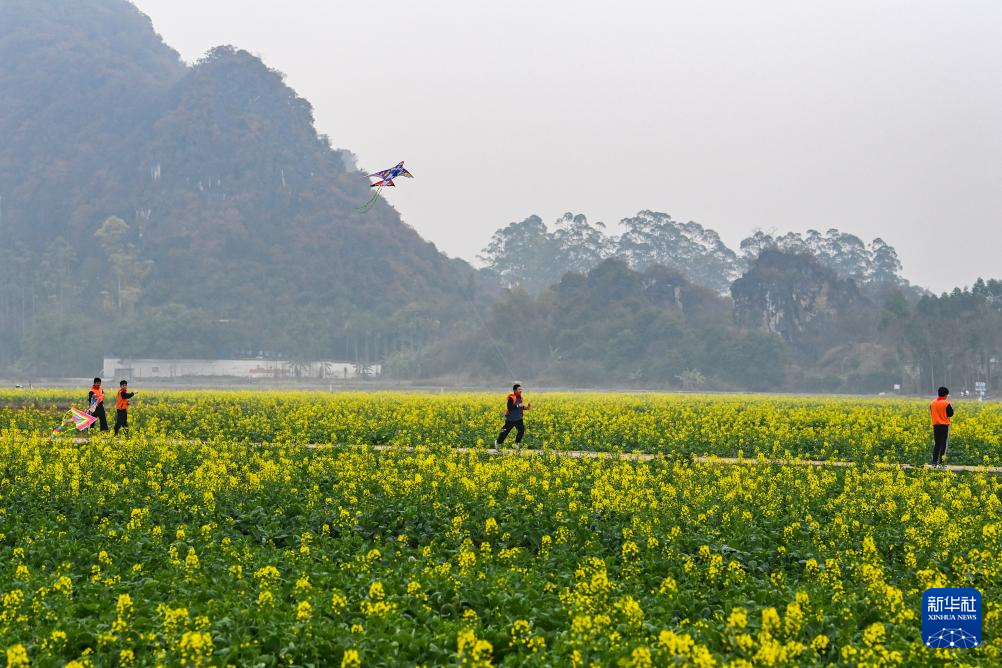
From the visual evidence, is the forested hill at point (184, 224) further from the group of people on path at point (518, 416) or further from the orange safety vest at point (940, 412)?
the orange safety vest at point (940, 412)

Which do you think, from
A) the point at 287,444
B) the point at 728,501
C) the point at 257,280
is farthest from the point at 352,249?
the point at 728,501

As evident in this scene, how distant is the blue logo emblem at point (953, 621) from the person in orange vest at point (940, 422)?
1309 centimetres

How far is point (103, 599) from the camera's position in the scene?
→ 1002 cm

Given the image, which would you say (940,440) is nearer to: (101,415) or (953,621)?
(953,621)

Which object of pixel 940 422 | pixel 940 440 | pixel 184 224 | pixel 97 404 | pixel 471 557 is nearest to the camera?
pixel 471 557

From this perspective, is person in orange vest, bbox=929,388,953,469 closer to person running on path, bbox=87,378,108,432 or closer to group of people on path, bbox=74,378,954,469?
group of people on path, bbox=74,378,954,469

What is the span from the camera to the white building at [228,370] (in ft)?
335

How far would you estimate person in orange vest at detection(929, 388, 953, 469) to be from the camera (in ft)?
66.4

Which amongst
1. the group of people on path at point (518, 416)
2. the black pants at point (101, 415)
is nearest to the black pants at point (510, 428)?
the group of people on path at point (518, 416)

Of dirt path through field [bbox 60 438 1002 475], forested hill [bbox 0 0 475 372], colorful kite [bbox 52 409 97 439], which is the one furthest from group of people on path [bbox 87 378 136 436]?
forested hill [bbox 0 0 475 372]

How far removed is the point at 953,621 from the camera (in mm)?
8047

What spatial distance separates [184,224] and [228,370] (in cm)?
5080

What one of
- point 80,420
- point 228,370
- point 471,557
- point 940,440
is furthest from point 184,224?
point 471,557

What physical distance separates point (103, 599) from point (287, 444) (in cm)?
1295
